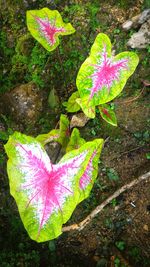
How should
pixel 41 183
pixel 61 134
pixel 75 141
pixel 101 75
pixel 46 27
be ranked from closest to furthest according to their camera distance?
pixel 41 183
pixel 101 75
pixel 46 27
pixel 75 141
pixel 61 134

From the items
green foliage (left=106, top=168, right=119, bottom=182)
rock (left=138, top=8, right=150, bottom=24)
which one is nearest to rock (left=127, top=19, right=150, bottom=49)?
rock (left=138, top=8, right=150, bottom=24)

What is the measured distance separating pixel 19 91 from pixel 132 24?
104cm

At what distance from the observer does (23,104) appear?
2.63 meters

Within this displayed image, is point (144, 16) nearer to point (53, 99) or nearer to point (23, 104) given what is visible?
point (53, 99)

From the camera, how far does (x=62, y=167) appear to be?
1646mm

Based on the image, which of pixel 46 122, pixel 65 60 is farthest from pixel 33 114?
pixel 65 60

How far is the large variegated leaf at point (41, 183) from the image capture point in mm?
1583

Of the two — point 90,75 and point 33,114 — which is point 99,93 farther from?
point 33,114

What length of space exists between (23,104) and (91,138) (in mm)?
620

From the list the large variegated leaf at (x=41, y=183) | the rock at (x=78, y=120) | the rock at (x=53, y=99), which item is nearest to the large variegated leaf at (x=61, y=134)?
the rock at (x=78, y=120)

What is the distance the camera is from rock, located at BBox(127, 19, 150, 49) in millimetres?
2479

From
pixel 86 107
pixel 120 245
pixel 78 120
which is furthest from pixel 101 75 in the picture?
pixel 120 245

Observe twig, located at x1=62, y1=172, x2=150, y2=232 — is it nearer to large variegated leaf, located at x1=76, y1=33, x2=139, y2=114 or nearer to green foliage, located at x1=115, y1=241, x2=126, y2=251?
green foliage, located at x1=115, y1=241, x2=126, y2=251

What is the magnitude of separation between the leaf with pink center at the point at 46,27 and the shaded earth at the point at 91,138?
1.66ft
